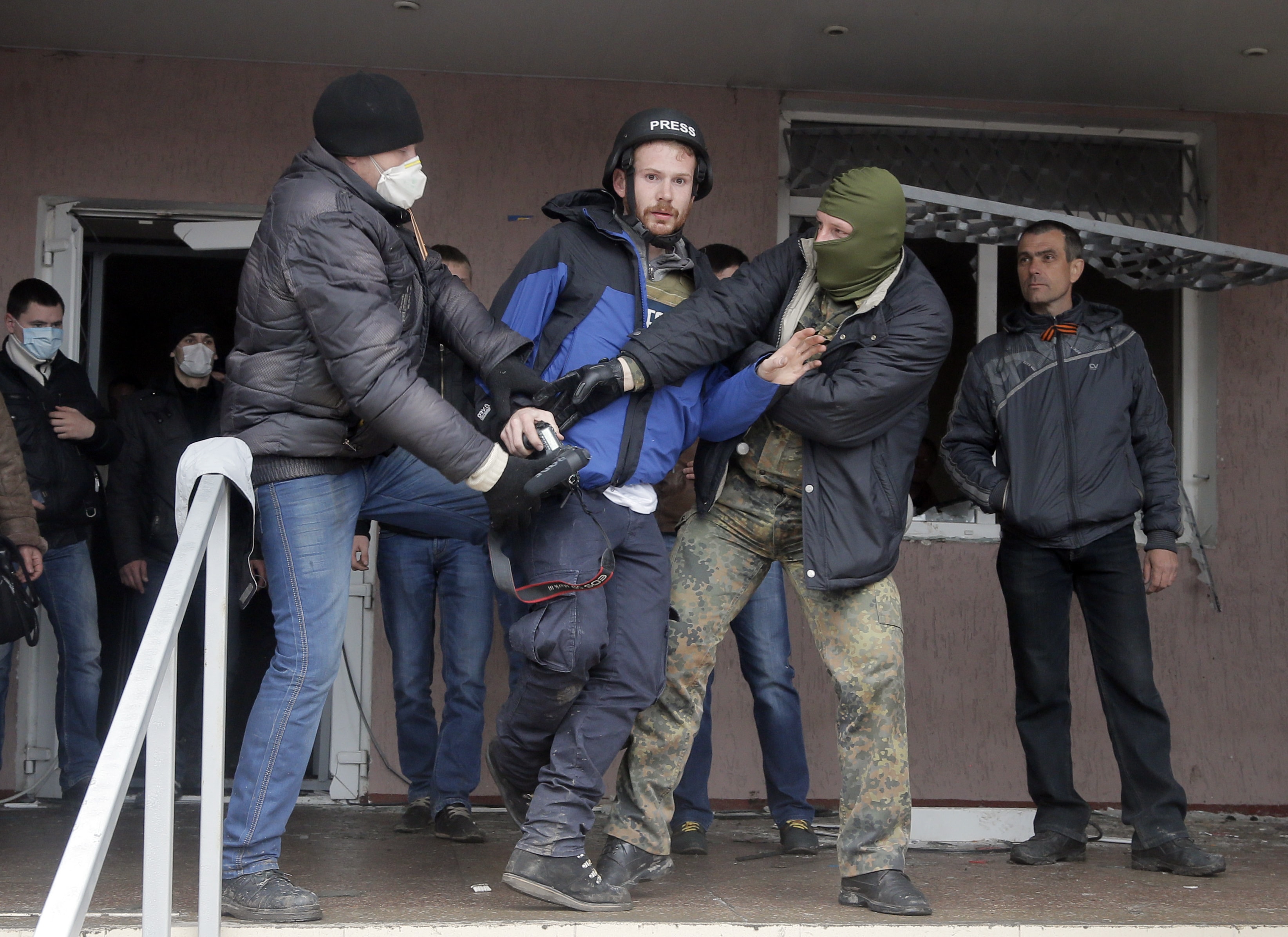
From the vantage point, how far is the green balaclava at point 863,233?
10.2 ft

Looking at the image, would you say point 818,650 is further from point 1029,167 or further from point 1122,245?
point 1029,167

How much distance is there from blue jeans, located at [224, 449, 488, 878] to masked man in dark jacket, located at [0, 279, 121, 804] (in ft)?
7.67

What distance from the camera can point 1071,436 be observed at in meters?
3.92

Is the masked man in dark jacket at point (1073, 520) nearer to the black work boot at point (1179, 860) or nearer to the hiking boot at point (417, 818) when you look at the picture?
the black work boot at point (1179, 860)

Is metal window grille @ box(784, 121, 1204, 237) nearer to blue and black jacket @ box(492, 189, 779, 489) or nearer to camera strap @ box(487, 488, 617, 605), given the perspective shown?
blue and black jacket @ box(492, 189, 779, 489)

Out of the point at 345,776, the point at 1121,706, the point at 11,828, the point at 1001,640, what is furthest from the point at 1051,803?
the point at 11,828

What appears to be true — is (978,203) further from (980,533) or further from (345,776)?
(345,776)

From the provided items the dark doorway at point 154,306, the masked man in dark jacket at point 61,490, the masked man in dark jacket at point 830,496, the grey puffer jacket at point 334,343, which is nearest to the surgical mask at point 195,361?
the masked man in dark jacket at point 61,490

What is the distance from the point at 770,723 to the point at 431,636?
121 cm

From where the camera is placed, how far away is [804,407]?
3070 mm

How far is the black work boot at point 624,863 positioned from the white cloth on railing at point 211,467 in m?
1.19

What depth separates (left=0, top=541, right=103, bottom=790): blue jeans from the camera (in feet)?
15.6

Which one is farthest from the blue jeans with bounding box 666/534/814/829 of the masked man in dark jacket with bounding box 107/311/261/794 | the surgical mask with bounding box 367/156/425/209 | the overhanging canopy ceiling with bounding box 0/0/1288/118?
the masked man in dark jacket with bounding box 107/311/261/794

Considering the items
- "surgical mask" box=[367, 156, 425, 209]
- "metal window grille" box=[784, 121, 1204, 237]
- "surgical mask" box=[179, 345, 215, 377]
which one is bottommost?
"surgical mask" box=[179, 345, 215, 377]
